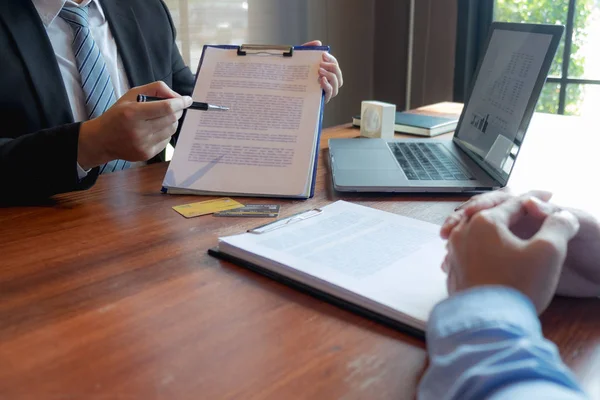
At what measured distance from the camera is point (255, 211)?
0.88 meters

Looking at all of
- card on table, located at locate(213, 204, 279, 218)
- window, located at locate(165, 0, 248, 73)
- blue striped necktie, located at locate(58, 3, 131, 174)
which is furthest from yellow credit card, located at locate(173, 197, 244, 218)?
window, located at locate(165, 0, 248, 73)

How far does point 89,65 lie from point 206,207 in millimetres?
560

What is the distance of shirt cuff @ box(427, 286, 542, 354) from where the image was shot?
1.35 ft

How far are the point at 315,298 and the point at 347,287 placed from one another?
0.14ft

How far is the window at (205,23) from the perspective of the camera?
81.5 inches

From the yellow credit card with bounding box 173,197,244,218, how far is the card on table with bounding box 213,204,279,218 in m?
0.02

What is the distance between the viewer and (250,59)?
111 centimetres

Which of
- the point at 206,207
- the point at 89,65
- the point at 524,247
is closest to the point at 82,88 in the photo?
the point at 89,65

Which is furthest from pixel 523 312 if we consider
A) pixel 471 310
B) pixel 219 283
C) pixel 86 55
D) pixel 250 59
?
pixel 86 55

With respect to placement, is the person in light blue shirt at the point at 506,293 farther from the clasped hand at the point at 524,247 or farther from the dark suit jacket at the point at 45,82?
the dark suit jacket at the point at 45,82

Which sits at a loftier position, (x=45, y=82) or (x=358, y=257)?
(x=45, y=82)

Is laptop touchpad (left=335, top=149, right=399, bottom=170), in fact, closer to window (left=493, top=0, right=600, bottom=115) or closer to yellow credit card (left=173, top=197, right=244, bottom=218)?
yellow credit card (left=173, top=197, right=244, bottom=218)

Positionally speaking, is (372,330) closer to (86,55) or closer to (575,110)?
(86,55)

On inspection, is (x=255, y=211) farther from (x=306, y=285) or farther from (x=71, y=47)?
(x=71, y=47)
